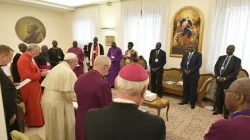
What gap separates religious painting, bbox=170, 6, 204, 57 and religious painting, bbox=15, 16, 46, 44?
A: 5.89 m

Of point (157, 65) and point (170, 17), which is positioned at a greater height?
point (170, 17)

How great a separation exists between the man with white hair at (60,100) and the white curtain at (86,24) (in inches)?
219

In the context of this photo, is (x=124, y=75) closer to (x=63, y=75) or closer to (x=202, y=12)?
(x=63, y=75)

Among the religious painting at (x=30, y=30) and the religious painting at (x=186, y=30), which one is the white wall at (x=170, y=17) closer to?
the religious painting at (x=186, y=30)

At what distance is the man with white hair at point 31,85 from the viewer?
3.13 meters

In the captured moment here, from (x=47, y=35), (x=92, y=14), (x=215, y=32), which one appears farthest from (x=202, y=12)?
(x=47, y=35)

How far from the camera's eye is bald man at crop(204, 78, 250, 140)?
1022 mm

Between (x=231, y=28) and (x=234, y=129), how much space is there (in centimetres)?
474

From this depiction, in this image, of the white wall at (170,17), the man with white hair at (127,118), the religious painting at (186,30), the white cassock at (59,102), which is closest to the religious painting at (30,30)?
the white wall at (170,17)

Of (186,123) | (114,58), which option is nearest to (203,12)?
(114,58)

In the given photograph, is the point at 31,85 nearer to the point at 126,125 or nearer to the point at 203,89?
the point at 126,125

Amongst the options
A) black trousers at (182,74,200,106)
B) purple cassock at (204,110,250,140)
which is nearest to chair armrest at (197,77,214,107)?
black trousers at (182,74,200,106)

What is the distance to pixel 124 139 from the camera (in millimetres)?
958

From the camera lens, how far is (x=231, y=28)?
482cm
